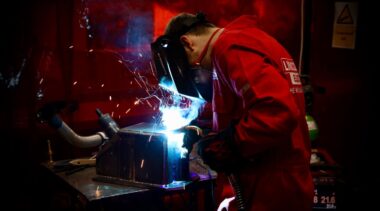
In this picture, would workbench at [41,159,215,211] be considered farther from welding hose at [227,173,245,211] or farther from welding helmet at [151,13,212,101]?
welding helmet at [151,13,212,101]

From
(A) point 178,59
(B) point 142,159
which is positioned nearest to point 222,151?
(A) point 178,59

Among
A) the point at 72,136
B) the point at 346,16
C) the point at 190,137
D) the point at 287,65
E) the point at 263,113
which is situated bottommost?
the point at 72,136

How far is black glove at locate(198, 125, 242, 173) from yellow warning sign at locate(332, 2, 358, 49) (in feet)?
11.6

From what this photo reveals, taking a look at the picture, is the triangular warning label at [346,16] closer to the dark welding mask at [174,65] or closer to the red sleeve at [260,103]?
the dark welding mask at [174,65]

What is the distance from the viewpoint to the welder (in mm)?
2166

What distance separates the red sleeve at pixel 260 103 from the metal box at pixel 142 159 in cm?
87

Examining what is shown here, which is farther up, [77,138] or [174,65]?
[174,65]

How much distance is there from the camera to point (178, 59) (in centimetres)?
273

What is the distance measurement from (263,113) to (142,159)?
121cm

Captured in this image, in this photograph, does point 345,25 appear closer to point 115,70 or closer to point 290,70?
point 115,70

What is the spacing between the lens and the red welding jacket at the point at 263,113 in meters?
2.15

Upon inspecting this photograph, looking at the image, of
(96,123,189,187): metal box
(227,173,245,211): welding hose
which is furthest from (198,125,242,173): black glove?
(96,123,189,187): metal box

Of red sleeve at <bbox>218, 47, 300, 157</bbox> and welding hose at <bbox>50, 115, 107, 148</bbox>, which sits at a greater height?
red sleeve at <bbox>218, 47, 300, 157</bbox>

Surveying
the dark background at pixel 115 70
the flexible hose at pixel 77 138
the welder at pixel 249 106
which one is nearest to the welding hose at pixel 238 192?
the welder at pixel 249 106
